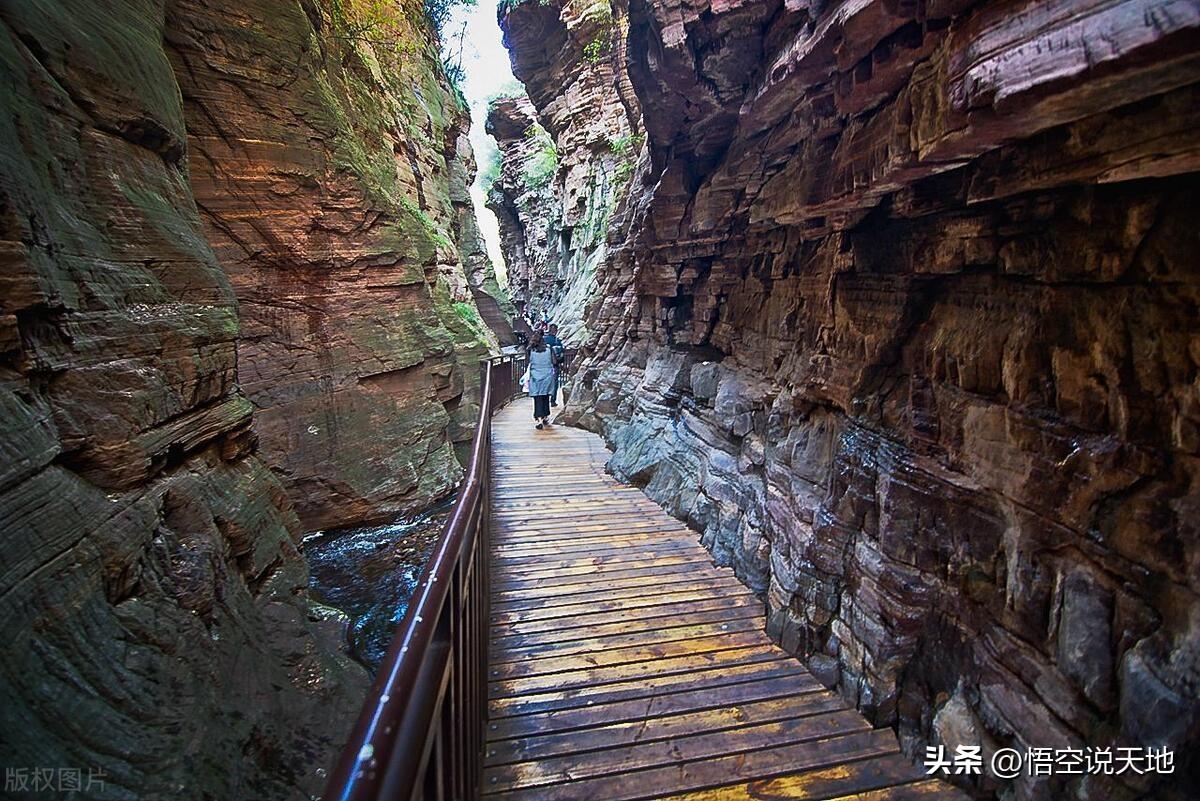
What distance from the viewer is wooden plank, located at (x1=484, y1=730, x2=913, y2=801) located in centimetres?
317

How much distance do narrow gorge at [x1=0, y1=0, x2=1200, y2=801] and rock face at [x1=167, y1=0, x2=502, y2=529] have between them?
110 millimetres

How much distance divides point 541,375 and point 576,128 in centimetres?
1043

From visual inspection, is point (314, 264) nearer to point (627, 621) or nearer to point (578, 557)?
point (578, 557)

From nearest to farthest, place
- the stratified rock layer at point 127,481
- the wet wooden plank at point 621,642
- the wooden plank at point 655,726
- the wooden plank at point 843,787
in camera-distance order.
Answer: the stratified rock layer at point 127,481, the wooden plank at point 843,787, the wooden plank at point 655,726, the wet wooden plank at point 621,642

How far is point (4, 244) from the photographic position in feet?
8.03

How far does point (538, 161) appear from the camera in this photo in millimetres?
26094

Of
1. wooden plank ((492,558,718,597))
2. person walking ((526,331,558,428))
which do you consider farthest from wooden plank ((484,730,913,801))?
person walking ((526,331,558,428))

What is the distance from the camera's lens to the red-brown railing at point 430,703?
1171mm

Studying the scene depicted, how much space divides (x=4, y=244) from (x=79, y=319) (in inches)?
22.8

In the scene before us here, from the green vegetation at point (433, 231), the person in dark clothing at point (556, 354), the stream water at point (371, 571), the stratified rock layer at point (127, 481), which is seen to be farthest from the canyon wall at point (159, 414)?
the person in dark clothing at point (556, 354)

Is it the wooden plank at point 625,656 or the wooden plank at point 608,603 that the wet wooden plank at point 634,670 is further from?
the wooden plank at point 608,603

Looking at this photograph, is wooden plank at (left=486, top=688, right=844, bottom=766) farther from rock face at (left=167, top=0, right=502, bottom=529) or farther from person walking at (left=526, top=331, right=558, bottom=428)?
person walking at (left=526, top=331, right=558, bottom=428)

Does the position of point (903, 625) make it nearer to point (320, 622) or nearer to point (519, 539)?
point (519, 539)

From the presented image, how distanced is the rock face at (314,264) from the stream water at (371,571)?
291mm
